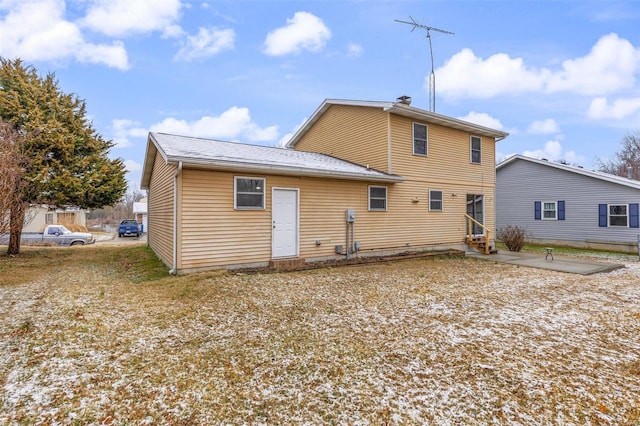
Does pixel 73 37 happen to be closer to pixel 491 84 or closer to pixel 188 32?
pixel 188 32

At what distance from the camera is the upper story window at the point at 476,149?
1359cm

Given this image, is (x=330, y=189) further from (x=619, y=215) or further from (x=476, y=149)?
(x=619, y=215)

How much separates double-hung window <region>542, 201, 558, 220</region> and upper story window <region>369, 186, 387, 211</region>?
11.4 meters

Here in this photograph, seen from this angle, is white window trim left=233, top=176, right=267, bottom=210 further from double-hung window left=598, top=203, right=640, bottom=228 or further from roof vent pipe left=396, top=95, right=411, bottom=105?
double-hung window left=598, top=203, right=640, bottom=228

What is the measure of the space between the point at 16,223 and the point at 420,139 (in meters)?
13.6

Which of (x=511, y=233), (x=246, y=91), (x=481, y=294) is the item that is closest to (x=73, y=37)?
(x=246, y=91)

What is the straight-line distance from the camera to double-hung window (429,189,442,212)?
484 inches

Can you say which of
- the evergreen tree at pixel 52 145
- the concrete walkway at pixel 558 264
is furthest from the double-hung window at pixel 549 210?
the evergreen tree at pixel 52 145

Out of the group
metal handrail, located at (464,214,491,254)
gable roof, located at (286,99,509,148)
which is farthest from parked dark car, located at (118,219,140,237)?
metal handrail, located at (464,214,491,254)

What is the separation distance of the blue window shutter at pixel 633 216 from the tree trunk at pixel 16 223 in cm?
2276

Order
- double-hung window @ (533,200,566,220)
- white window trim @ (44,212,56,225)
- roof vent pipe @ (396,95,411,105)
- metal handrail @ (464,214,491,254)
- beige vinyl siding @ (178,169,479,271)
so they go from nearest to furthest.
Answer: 1. beige vinyl siding @ (178,169,479,271)
2. roof vent pipe @ (396,95,411,105)
3. metal handrail @ (464,214,491,254)
4. double-hung window @ (533,200,566,220)
5. white window trim @ (44,212,56,225)

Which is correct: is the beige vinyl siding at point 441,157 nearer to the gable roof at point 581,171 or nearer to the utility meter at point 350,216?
the utility meter at point 350,216

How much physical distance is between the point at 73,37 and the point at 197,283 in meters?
11.2

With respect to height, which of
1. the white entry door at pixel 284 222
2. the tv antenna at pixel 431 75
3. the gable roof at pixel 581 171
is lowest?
the white entry door at pixel 284 222
